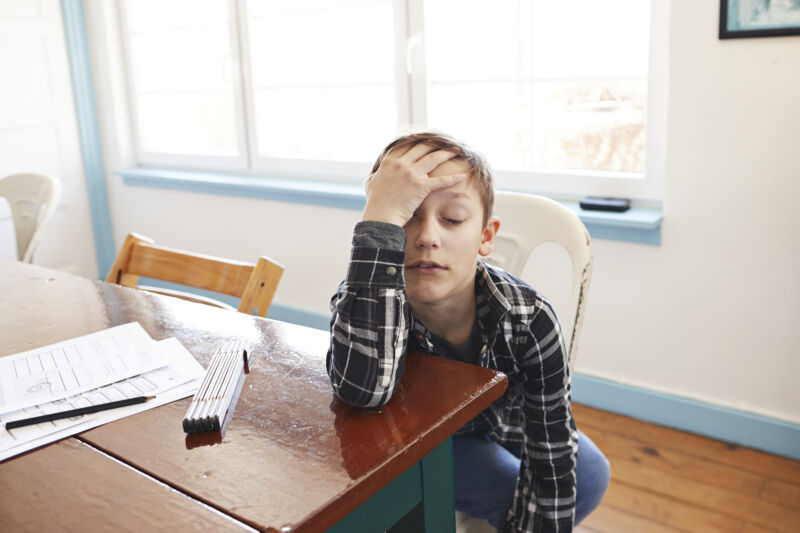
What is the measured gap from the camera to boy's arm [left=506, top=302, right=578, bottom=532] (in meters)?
1.06

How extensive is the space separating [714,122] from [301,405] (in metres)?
1.56

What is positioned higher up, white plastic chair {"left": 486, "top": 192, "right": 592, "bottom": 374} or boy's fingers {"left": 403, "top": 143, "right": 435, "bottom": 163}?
boy's fingers {"left": 403, "top": 143, "right": 435, "bottom": 163}

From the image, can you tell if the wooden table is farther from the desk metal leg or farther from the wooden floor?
the wooden floor

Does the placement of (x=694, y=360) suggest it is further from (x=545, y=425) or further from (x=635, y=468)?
(x=545, y=425)

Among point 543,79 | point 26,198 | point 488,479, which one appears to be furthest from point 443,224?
point 26,198

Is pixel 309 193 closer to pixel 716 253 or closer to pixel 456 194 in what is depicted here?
pixel 716 253

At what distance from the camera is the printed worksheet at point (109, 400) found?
82cm

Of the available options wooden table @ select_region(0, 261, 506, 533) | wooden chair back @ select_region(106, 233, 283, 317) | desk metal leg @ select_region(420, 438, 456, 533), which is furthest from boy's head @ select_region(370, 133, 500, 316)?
wooden chair back @ select_region(106, 233, 283, 317)

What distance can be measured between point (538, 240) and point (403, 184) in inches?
19.0

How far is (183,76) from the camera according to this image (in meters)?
3.45

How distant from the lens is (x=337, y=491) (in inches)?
26.6

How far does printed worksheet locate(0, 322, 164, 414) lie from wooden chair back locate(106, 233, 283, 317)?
0.72ft

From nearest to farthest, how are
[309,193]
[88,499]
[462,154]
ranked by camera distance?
[88,499], [462,154], [309,193]

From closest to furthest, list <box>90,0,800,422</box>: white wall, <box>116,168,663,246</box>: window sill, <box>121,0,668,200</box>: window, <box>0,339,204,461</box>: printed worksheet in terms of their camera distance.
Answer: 1. <box>0,339,204,461</box>: printed worksheet
2. <box>90,0,800,422</box>: white wall
3. <box>116,168,663,246</box>: window sill
4. <box>121,0,668,200</box>: window
